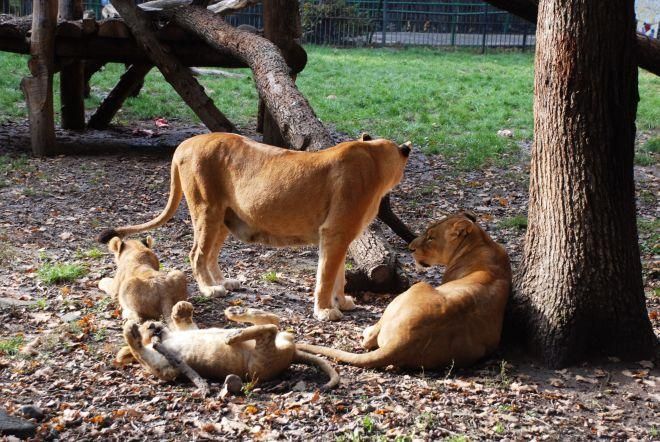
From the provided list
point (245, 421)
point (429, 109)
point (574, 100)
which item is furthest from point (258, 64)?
point (429, 109)

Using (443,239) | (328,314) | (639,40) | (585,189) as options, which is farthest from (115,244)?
(639,40)

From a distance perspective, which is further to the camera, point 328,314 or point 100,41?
point 100,41

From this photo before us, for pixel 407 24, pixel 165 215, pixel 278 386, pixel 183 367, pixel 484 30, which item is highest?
pixel 407 24

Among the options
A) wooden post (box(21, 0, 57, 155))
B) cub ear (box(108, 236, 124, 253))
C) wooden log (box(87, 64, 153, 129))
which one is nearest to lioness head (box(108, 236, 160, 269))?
cub ear (box(108, 236, 124, 253))

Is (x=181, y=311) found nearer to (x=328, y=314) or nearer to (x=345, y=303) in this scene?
(x=328, y=314)

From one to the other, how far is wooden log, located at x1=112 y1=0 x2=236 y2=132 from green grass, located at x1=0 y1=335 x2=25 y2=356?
516 cm

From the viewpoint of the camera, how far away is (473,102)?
53.7 feet

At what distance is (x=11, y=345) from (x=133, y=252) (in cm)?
122

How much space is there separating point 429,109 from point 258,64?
23.1ft

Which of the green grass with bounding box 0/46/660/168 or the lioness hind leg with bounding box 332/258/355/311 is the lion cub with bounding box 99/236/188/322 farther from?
the green grass with bounding box 0/46/660/168

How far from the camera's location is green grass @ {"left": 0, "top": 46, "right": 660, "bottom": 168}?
13367 millimetres

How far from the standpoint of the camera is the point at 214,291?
6523 mm

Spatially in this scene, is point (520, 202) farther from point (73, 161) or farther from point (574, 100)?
point (73, 161)

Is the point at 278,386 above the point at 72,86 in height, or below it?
below
